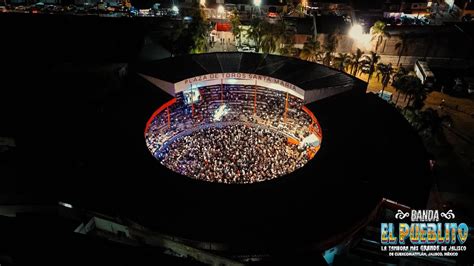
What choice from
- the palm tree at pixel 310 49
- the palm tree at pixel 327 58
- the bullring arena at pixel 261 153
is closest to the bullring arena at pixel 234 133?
the bullring arena at pixel 261 153

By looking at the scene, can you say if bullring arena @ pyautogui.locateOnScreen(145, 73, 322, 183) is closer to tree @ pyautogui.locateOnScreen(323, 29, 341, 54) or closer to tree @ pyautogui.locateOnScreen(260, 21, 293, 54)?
tree @ pyautogui.locateOnScreen(260, 21, 293, 54)

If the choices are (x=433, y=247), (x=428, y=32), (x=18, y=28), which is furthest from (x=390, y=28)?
(x=18, y=28)

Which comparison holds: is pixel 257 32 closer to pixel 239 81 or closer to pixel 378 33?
pixel 378 33

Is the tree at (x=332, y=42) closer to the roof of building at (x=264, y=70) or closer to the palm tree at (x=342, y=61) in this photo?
the palm tree at (x=342, y=61)

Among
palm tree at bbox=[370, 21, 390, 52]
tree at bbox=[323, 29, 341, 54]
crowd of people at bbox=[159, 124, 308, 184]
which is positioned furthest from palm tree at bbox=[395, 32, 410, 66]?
crowd of people at bbox=[159, 124, 308, 184]

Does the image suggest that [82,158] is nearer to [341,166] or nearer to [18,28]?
[341,166]
